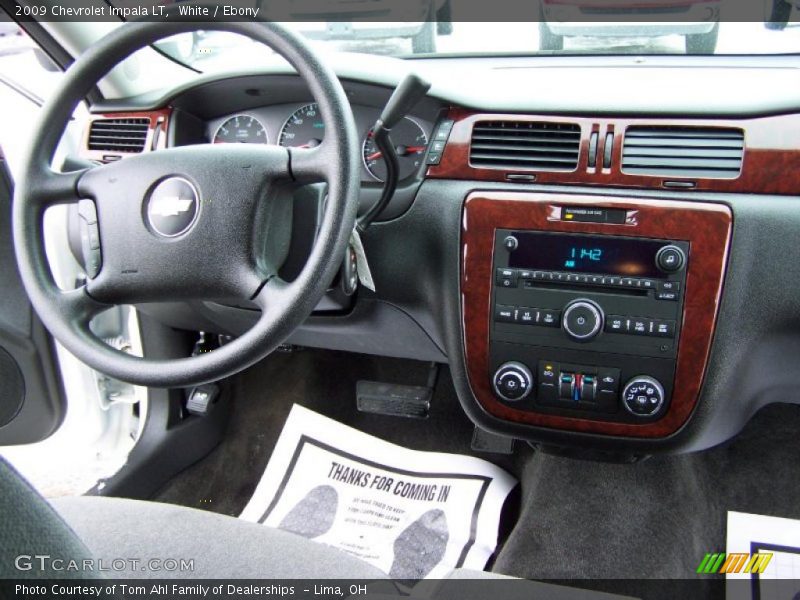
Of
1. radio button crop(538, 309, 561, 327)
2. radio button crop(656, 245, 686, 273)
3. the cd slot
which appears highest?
radio button crop(656, 245, 686, 273)

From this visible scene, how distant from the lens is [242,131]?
55.6 inches

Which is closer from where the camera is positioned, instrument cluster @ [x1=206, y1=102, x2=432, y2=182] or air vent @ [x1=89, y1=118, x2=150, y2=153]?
instrument cluster @ [x1=206, y1=102, x2=432, y2=182]

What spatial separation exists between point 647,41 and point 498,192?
49 cm

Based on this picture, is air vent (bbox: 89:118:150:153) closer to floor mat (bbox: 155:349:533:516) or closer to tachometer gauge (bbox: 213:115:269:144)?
tachometer gauge (bbox: 213:115:269:144)

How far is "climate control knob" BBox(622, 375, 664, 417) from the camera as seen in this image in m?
1.14

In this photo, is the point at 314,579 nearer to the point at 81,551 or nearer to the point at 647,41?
the point at 81,551

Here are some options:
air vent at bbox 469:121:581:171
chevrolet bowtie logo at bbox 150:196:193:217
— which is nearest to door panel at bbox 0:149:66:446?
chevrolet bowtie logo at bbox 150:196:193:217

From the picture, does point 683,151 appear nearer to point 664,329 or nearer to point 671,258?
point 671,258

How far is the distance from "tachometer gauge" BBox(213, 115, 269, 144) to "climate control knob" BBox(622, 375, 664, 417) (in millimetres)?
781

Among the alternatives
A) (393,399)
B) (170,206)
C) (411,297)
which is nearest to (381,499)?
(393,399)

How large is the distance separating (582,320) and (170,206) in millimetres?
619

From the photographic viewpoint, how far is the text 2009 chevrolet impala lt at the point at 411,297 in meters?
0.97

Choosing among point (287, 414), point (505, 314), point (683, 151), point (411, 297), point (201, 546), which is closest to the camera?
point (201, 546)

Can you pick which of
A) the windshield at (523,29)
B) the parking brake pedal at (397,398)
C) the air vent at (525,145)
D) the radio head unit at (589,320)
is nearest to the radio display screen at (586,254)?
the radio head unit at (589,320)
